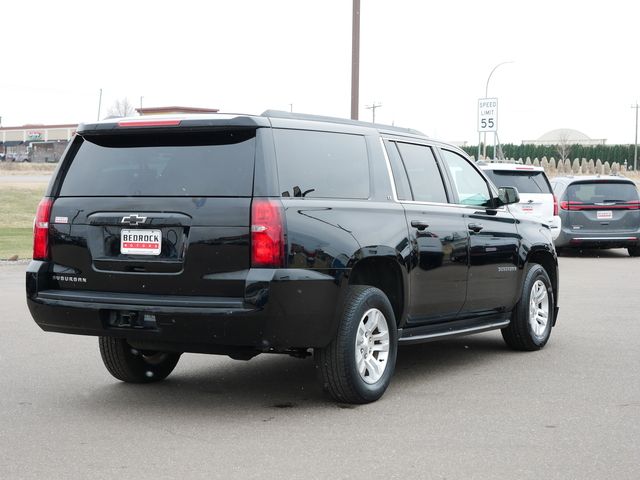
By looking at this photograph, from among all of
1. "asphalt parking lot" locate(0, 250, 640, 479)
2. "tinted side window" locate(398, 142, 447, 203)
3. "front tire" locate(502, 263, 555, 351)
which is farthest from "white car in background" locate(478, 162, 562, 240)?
"tinted side window" locate(398, 142, 447, 203)

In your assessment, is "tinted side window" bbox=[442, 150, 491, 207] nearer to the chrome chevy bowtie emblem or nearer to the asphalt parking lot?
the asphalt parking lot

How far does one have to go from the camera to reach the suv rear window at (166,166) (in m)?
6.62

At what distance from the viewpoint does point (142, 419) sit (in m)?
6.68

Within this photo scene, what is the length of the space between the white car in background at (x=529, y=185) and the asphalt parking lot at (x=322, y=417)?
929 centimetres

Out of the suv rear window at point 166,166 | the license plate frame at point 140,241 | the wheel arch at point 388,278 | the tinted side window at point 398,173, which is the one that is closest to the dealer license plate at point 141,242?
the license plate frame at point 140,241

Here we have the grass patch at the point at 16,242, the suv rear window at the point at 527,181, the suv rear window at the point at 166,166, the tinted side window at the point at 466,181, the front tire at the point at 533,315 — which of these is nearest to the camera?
the suv rear window at the point at 166,166

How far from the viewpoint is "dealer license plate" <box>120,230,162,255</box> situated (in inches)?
262

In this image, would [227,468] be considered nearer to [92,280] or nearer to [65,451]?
[65,451]

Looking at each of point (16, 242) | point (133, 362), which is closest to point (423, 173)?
point (133, 362)

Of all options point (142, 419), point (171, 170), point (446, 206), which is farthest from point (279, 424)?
point (446, 206)

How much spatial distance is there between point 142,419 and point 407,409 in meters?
1.68

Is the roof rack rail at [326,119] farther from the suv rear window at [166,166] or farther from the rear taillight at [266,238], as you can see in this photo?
the rear taillight at [266,238]

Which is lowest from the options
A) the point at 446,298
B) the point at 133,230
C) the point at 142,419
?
the point at 142,419

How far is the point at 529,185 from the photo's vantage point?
1959 cm
